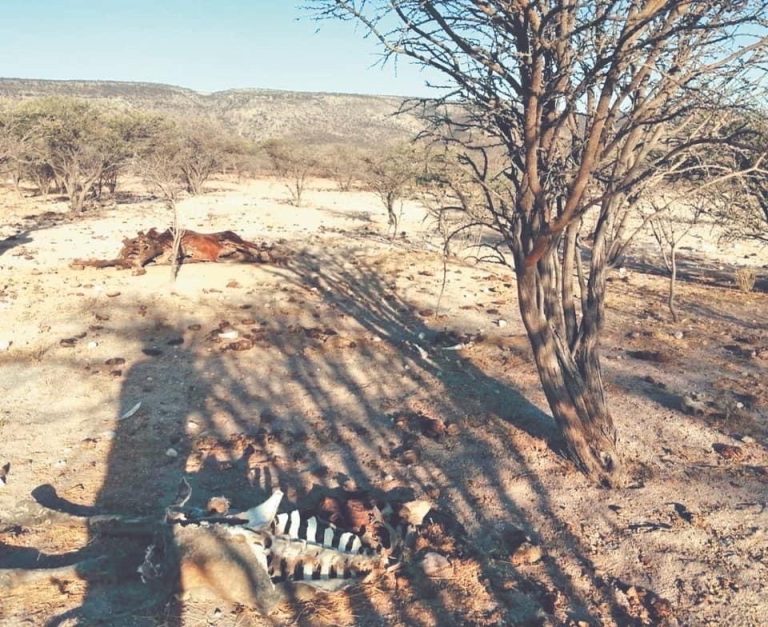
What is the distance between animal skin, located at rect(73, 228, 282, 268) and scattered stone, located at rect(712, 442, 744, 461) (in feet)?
29.9

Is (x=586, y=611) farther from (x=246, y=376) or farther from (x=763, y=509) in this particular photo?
(x=246, y=376)

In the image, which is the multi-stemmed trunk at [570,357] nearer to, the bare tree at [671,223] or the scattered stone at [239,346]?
the bare tree at [671,223]

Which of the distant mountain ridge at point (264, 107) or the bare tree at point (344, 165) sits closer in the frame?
the bare tree at point (344, 165)

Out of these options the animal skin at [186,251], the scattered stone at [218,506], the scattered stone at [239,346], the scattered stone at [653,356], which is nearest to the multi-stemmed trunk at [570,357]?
the scattered stone at [218,506]

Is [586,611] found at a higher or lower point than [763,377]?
lower

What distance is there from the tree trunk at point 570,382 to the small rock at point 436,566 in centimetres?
178

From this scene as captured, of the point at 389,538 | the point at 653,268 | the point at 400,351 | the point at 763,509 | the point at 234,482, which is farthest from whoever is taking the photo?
the point at 653,268

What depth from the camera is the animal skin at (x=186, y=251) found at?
1153 cm

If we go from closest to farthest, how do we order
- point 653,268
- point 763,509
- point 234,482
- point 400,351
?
point 763,509 < point 234,482 < point 400,351 < point 653,268

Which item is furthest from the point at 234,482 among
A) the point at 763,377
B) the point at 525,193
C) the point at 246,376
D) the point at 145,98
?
the point at 145,98

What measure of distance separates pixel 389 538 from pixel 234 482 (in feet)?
5.23

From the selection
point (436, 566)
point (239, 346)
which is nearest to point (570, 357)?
point (436, 566)

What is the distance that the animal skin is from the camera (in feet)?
37.8

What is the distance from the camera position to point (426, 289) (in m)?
11.4
